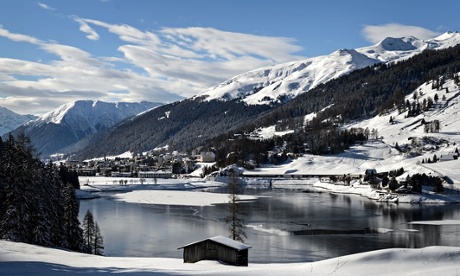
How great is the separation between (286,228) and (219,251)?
29.4 m

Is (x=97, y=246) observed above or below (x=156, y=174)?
below

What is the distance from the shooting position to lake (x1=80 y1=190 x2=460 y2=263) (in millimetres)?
45219

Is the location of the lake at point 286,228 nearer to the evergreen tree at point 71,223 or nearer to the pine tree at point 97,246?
the pine tree at point 97,246

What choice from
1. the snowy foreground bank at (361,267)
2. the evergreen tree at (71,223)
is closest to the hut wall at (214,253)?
the snowy foreground bank at (361,267)

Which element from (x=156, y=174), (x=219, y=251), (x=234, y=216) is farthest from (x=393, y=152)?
(x=219, y=251)

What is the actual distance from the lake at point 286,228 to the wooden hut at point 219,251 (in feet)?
32.5

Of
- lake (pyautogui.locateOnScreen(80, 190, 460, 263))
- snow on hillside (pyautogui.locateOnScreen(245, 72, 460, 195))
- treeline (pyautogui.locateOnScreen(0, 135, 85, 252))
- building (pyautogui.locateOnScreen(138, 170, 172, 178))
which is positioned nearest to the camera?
treeline (pyautogui.locateOnScreen(0, 135, 85, 252))

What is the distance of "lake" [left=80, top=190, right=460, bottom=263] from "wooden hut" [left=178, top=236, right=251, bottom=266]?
9904 mm

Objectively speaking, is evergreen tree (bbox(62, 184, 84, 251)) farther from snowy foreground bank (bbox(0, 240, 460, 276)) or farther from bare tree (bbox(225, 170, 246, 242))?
snowy foreground bank (bbox(0, 240, 460, 276))

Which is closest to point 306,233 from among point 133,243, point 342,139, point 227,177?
point 133,243

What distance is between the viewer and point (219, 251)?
98.3 feet

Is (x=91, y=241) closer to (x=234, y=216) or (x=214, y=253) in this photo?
(x=234, y=216)

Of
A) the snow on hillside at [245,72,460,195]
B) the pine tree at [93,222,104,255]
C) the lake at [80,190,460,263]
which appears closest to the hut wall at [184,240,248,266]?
the lake at [80,190,460,263]

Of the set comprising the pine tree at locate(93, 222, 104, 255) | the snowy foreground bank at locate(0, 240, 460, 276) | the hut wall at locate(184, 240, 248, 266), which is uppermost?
the snowy foreground bank at locate(0, 240, 460, 276)
